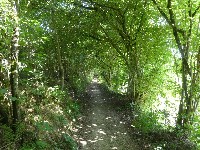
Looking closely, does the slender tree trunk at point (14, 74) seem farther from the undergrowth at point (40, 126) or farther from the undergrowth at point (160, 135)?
the undergrowth at point (160, 135)

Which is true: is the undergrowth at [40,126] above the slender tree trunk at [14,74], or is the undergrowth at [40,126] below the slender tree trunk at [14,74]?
below

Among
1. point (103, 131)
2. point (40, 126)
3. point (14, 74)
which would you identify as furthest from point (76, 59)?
point (14, 74)

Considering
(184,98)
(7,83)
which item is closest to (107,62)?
(184,98)

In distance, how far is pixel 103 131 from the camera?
11.8 m

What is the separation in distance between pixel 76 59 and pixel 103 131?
8600 millimetres

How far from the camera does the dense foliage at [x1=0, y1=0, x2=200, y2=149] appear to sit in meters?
7.13

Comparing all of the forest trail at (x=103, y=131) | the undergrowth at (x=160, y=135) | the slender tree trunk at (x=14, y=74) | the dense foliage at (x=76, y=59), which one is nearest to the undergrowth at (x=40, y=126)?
the dense foliage at (x=76, y=59)

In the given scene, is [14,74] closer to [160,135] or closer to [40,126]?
[40,126]

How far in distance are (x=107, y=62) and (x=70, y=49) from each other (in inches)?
482

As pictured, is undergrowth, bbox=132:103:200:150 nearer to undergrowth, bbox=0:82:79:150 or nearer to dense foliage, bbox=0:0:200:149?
dense foliage, bbox=0:0:200:149

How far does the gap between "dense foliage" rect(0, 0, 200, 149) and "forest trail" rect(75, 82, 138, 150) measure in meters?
0.73

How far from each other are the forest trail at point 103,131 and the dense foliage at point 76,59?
726mm

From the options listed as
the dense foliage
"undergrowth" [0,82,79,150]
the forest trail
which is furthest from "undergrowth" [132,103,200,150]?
"undergrowth" [0,82,79,150]

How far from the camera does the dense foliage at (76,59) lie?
713 centimetres
